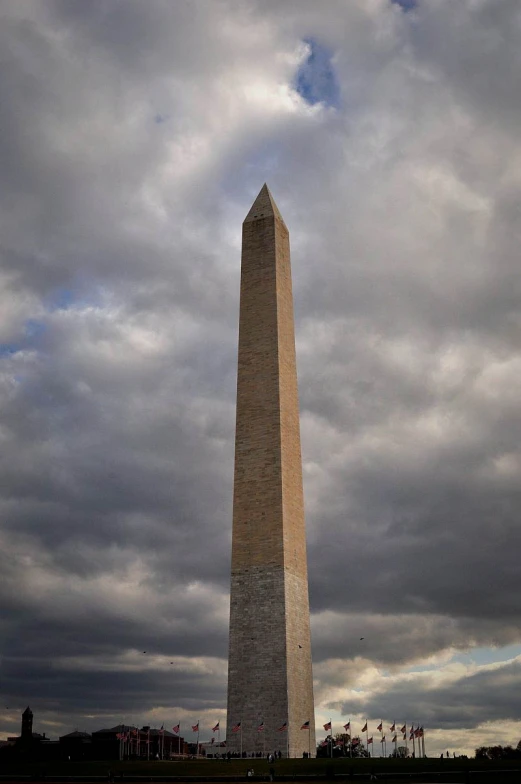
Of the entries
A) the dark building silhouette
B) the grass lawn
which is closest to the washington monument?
the grass lawn

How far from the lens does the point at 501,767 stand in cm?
4484

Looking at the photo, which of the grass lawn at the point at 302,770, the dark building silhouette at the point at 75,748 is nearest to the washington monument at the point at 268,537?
the grass lawn at the point at 302,770

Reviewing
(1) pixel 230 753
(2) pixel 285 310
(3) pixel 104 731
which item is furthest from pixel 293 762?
(3) pixel 104 731

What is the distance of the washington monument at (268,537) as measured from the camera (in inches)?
1789

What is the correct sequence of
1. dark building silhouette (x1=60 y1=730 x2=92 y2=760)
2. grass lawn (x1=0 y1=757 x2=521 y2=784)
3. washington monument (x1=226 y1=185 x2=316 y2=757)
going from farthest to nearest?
dark building silhouette (x1=60 y1=730 x2=92 y2=760)
washington monument (x1=226 y1=185 x2=316 y2=757)
grass lawn (x1=0 y1=757 x2=521 y2=784)

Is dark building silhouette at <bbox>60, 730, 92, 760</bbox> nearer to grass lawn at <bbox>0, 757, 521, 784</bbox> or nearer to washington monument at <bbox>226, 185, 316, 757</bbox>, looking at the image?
grass lawn at <bbox>0, 757, 521, 784</bbox>

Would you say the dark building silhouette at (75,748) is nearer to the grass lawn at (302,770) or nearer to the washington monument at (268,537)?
the grass lawn at (302,770)

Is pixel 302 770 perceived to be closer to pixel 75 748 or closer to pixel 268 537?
pixel 268 537

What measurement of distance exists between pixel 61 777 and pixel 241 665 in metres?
10.3

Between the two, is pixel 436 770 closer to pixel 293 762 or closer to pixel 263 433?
pixel 293 762

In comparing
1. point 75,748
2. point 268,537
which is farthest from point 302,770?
point 75,748

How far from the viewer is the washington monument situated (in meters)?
45.4

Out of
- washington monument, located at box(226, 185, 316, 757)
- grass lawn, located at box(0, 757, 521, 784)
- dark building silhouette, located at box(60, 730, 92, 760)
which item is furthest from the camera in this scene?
dark building silhouette, located at box(60, 730, 92, 760)

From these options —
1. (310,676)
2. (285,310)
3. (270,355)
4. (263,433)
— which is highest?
(285,310)
